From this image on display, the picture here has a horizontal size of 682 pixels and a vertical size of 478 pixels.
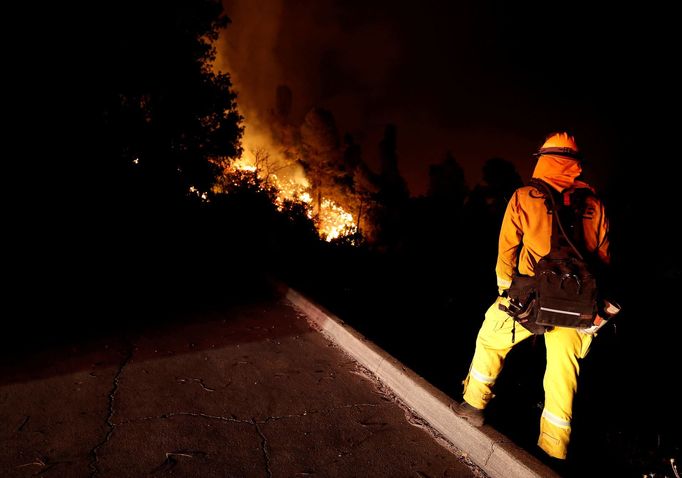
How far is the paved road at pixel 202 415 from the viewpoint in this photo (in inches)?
106

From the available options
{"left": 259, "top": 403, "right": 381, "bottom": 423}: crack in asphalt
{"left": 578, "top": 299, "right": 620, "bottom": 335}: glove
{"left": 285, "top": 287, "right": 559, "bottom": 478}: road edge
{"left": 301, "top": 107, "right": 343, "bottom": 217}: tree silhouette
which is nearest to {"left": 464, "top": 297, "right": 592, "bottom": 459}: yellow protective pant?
{"left": 578, "top": 299, "right": 620, "bottom": 335}: glove

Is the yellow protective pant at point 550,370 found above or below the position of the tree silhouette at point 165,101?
below

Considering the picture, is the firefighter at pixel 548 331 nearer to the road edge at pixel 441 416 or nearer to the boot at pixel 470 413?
the boot at pixel 470 413

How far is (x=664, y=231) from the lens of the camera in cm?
1223

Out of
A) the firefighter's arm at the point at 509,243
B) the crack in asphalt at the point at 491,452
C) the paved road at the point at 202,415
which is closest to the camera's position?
the paved road at the point at 202,415

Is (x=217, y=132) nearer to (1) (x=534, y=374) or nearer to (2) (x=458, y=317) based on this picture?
(2) (x=458, y=317)

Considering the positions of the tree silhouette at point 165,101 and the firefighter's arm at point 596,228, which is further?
the tree silhouette at point 165,101

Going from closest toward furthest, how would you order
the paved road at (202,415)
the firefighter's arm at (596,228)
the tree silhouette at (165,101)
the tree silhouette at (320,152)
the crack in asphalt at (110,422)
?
the crack in asphalt at (110,422)
the paved road at (202,415)
the firefighter's arm at (596,228)
the tree silhouette at (165,101)
the tree silhouette at (320,152)

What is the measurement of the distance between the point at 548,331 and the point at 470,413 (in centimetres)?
91

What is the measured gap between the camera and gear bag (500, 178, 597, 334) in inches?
105

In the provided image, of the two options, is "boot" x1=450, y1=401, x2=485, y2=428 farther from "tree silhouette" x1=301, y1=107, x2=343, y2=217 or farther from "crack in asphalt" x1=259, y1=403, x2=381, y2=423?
"tree silhouette" x1=301, y1=107, x2=343, y2=217

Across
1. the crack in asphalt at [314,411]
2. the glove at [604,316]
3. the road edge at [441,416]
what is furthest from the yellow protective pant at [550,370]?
the crack in asphalt at [314,411]

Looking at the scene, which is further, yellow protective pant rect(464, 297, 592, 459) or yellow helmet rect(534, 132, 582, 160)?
yellow helmet rect(534, 132, 582, 160)

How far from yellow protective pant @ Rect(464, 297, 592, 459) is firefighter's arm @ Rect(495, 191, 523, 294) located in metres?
0.21
